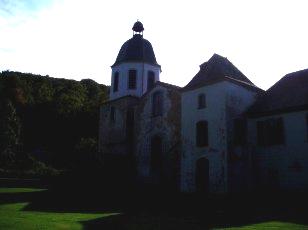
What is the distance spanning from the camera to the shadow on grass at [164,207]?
1458 cm

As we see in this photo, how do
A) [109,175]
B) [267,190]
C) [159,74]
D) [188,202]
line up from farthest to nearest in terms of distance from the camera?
[159,74]
[109,175]
[267,190]
[188,202]

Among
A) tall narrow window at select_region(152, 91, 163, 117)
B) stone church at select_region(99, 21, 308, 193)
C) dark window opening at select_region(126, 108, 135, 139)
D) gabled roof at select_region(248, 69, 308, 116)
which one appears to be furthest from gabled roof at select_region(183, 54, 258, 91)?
dark window opening at select_region(126, 108, 135, 139)

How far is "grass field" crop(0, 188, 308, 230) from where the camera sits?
12998 mm

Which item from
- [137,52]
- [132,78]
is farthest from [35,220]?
[137,52]

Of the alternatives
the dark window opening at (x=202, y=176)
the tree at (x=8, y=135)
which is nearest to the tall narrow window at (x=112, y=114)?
the dark window opening at (x=202, y=176)

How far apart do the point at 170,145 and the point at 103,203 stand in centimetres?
1001

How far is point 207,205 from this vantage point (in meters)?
20.4

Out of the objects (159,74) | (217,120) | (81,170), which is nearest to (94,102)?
(159,74)

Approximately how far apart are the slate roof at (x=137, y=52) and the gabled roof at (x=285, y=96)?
12637mm

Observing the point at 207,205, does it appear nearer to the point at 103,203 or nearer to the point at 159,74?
the point at 103,203

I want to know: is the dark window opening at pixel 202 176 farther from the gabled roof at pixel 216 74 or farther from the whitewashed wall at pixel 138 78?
the whitewashed wall at pixel 138 78

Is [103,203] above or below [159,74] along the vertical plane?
below

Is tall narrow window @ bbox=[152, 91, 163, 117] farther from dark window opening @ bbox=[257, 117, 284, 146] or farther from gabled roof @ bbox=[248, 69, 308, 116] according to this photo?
dark window opening @ bbox=[257, 117, 284, 146]

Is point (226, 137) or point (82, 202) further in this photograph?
point (226, 137)
